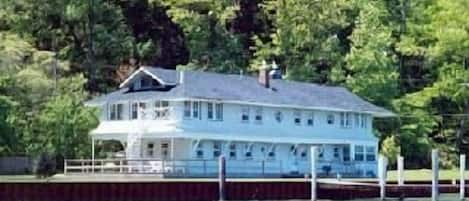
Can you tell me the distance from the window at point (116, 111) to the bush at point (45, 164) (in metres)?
4.43

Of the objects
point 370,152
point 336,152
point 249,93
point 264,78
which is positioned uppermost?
point 264,78

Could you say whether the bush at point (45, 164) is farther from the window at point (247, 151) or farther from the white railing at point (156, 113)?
the window at point (247, 151)

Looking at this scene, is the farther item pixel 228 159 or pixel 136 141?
pixel 136 141

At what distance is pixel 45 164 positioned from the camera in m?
70.1

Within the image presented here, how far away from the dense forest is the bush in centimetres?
699

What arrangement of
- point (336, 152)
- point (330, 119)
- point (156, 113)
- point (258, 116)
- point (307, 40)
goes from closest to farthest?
point (156, 113)
point (258, 116)
point (330, 119)
point (336, 152)
point (307, 40)

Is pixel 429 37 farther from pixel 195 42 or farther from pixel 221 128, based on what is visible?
pixel 221 128

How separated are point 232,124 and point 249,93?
8.18ft

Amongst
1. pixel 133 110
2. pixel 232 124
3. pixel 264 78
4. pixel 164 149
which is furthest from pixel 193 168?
pixel 264 78

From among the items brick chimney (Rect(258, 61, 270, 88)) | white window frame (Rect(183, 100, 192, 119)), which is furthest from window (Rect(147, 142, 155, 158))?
brick chimney (Rect(258, 61, 270, 88))

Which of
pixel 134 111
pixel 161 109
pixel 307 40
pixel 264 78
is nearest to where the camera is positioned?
pixel 161 109

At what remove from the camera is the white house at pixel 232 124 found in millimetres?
67250

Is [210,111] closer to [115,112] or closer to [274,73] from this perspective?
[115,112]

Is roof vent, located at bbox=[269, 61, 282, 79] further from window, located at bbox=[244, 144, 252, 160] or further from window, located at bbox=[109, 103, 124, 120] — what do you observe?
window, located at bbox=[109, 103, 124, 120]
